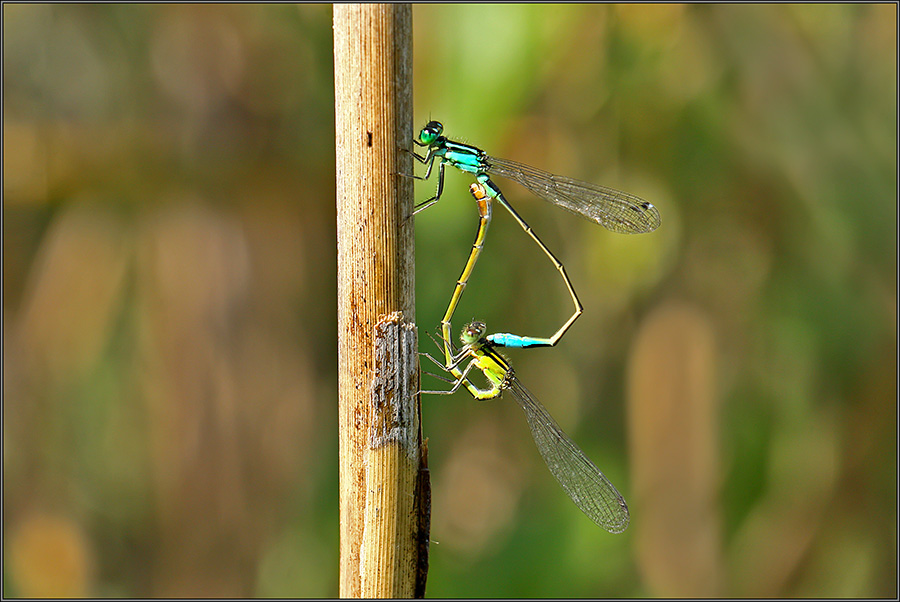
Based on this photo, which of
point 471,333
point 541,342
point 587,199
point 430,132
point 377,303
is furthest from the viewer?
point 587,199

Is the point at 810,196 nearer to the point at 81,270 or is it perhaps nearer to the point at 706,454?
the point at 706,454

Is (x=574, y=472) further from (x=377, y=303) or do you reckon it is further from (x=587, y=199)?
(x=377, y=303)

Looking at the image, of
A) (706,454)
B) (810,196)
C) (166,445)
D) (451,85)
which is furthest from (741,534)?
(166,445)

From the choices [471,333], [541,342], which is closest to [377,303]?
[471,333]

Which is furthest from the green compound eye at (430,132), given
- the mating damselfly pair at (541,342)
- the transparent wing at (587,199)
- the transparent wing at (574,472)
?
the transparent wing at (574,472)

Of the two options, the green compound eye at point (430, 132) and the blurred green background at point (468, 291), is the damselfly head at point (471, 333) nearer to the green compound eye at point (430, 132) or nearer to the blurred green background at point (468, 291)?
the blurred green background at point (468, 291)

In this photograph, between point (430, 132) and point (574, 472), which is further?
point (574, 472)
